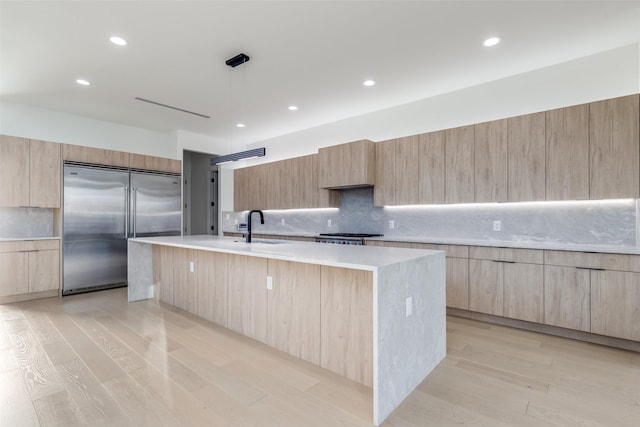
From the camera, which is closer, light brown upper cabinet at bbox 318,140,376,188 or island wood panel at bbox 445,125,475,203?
island wood panel at bbox 445,125,475,203

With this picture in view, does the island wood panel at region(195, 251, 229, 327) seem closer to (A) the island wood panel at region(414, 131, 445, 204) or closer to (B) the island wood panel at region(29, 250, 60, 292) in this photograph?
(B) the island wood panel at region(29, 250, 60, 292)

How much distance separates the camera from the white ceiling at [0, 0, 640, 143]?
8.36 ft

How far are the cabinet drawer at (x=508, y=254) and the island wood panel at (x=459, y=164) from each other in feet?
2.13

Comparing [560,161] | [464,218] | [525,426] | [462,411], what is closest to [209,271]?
[462,411]

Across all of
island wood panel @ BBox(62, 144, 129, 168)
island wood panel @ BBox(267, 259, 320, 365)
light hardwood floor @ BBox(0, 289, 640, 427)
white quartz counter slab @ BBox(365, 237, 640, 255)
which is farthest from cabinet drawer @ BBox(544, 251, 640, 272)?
island wood panel @ BBox(62, 144, 129, 168)

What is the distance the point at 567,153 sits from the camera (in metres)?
3.09

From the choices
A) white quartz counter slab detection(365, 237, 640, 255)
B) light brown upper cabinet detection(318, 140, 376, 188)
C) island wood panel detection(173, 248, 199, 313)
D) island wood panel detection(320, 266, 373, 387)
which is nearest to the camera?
island wood panel detection(320, 266, 373, 387)

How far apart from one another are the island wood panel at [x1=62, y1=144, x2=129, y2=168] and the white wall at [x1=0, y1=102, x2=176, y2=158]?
29.0 inches

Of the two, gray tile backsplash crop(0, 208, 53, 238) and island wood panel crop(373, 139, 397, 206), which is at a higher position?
island wood panel crop(373, 139, 397, 206)

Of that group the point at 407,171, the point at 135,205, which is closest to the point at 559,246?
the point at 407,171

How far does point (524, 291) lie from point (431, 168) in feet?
5.86

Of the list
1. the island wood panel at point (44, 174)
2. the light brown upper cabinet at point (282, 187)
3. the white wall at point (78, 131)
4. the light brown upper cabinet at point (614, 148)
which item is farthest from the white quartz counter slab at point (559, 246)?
the white wall at point (78, 131)

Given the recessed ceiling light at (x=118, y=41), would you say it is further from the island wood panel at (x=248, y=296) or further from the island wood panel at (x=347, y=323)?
the island wood panel at (x=347, y=323)

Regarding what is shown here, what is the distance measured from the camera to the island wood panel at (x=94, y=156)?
4.63 meters
